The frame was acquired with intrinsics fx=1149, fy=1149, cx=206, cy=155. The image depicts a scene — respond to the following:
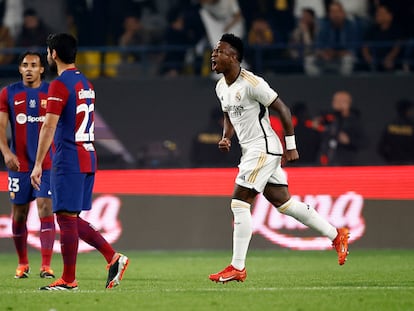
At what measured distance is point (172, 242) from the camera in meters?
16.2

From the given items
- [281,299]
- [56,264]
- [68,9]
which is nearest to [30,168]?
[56,264]

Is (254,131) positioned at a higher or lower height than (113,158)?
higher

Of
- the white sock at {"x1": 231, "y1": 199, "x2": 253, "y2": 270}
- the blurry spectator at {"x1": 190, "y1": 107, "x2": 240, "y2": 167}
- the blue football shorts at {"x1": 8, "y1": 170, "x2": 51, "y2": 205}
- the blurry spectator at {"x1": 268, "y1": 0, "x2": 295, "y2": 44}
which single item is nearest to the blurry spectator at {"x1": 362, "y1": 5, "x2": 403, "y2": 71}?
the blurry spectator at {"x1": 268, "y1": 0, "x2": 295, "y2": 44}

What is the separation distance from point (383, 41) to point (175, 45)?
3.54 meters

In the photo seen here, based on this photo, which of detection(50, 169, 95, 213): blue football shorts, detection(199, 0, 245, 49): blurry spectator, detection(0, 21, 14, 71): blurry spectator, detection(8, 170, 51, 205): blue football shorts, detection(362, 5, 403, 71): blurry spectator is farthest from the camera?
detection(0, 21, 14, 71): blurry spectator

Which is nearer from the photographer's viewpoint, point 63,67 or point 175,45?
point 63,67

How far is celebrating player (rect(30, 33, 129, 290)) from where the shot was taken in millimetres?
9586

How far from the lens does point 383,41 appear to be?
19141mm

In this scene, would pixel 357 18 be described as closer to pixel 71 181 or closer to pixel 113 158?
pixel 113 158

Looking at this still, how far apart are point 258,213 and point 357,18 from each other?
5.20 meters

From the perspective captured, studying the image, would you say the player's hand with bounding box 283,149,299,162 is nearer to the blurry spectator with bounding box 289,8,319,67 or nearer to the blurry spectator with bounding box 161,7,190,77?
the blurry spectator with bounding box 289,8,319,67

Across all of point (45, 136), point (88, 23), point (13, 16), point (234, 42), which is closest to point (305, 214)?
point (234, 42)

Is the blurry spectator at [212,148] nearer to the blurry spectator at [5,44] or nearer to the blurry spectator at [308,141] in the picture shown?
the blurry spectator at [308,141]

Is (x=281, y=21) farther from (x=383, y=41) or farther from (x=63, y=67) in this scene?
(x=63, y=67)
